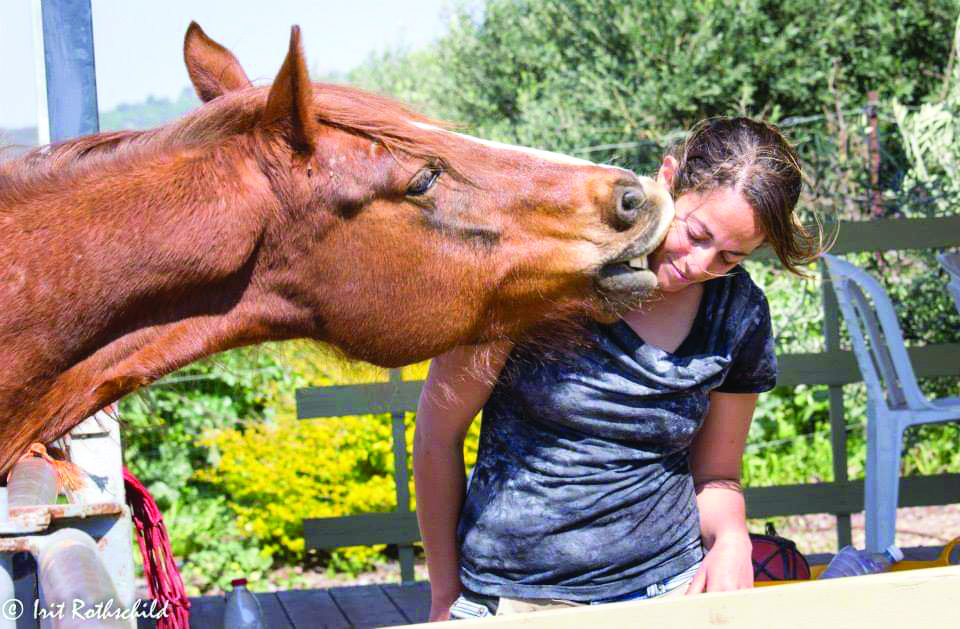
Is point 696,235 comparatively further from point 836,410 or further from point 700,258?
point 836,410

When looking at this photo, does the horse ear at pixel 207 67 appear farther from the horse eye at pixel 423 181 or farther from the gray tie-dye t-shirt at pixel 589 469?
the gray tie-dye t-shirt at pixel 589 469

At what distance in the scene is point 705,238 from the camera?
5.92ft

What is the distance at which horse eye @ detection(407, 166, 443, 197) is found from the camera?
174 centimetres

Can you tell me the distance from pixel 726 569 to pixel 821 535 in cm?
484

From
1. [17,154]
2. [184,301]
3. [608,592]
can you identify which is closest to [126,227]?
[184,301]

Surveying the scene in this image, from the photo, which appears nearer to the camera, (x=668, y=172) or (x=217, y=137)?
(x=217, y=137)

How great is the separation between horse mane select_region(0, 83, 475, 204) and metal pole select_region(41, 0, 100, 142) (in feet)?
2.48

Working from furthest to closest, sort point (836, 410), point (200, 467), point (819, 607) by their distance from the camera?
point (200, 467) → point (836, 410) → point (819, 607)

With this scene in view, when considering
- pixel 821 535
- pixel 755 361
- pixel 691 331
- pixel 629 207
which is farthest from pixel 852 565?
pixel 821 535

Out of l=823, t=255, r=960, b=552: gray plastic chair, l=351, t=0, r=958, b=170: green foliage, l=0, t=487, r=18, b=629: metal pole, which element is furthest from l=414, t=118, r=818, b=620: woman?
l=351, t=0, r=958, b=170: green foliage

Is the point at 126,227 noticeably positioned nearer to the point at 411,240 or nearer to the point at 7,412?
the point at 7,412

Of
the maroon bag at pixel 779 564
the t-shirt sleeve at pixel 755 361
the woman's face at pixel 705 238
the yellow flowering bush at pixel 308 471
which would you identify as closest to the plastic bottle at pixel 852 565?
the maroon bag at pixel 779 564

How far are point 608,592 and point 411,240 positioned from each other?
2.21 ft

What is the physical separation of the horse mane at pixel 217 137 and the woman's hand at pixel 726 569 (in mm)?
791
